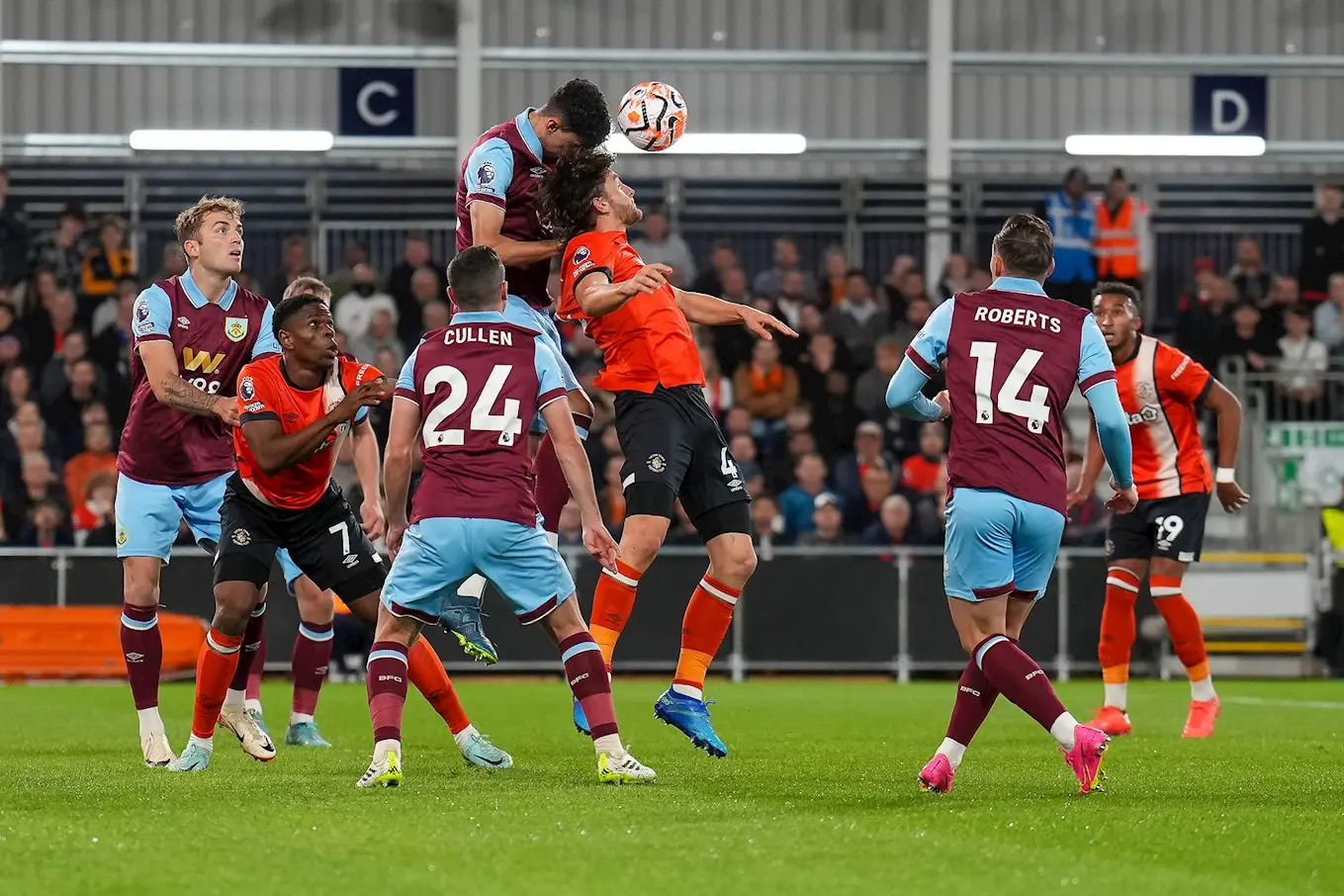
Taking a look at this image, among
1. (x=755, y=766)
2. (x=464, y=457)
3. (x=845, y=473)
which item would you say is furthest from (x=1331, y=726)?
(x=845, y=473)

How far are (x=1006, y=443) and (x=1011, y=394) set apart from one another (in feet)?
0.59

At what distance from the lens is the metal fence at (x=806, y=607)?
53.7 feet

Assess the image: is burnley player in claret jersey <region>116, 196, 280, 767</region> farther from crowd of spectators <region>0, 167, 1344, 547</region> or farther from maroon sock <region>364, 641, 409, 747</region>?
crowd of spectators <region>0, 167, 1344, 547</region>

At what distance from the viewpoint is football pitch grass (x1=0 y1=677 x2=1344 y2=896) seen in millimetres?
4844

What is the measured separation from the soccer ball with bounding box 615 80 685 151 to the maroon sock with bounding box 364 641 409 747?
2838 millimetres

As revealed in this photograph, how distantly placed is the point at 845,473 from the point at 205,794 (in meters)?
12.0

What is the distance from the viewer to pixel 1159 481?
420 inches

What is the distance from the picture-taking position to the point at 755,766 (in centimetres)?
802

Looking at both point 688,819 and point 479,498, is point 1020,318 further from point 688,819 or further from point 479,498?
point 688,819

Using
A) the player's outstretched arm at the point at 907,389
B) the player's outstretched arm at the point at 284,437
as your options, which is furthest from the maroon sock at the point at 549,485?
the player's outstretched arm at the point at 907,389

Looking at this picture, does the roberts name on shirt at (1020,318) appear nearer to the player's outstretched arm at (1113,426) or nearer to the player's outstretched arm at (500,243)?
the player's outstretched arm at (1113,426)

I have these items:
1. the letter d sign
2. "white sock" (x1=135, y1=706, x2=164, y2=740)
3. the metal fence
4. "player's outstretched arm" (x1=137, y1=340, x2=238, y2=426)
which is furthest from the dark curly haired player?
the letter d sign

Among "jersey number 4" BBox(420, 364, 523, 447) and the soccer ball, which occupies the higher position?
the soccer ball

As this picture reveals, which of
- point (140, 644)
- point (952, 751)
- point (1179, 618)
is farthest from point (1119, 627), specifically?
point (140, 644)
